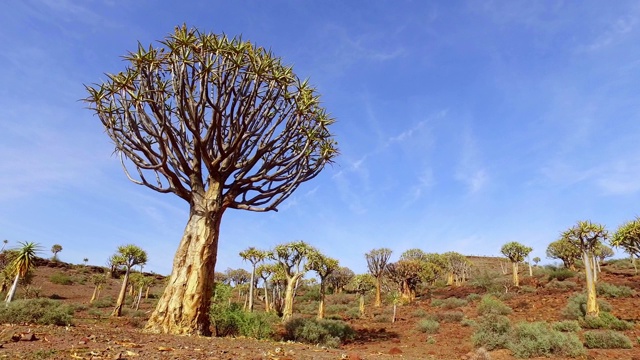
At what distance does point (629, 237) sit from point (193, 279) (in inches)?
794

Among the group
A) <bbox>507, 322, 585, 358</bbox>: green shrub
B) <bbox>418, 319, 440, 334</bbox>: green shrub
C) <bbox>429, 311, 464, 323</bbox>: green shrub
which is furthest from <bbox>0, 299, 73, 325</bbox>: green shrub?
<bbox>429, 311, 464, 323</bbox>: green shrub

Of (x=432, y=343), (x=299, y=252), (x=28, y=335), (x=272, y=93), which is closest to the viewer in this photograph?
(x=28, y=335)

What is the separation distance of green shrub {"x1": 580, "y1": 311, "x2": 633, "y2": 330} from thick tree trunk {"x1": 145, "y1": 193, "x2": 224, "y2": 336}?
15928 millimetres

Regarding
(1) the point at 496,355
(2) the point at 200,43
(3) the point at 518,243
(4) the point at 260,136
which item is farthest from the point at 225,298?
(3) the point at 518,243

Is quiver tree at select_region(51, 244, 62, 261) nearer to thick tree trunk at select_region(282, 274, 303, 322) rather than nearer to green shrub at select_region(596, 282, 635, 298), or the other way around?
thick tree trunk at select_region(282, 274, 303, 322)

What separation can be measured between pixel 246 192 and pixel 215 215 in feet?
4.57

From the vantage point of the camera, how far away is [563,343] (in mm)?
11828

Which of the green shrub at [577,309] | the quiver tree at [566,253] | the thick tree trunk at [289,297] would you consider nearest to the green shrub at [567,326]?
the green shrub at [577,309]

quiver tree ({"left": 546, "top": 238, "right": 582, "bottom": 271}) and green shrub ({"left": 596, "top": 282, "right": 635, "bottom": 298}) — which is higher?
quiver tree ({"left": 546, "top": 238, "right": 582, "bottom": 271})

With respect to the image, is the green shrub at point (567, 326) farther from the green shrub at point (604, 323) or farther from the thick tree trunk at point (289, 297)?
the thick tree trunk at point (289, 297)

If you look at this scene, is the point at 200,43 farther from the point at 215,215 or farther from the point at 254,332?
the point at 254,332

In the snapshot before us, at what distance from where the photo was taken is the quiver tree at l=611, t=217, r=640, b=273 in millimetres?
18191

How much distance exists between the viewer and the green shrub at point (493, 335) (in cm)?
1341

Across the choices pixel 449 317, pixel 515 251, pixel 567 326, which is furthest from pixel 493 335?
pixel 515 251
